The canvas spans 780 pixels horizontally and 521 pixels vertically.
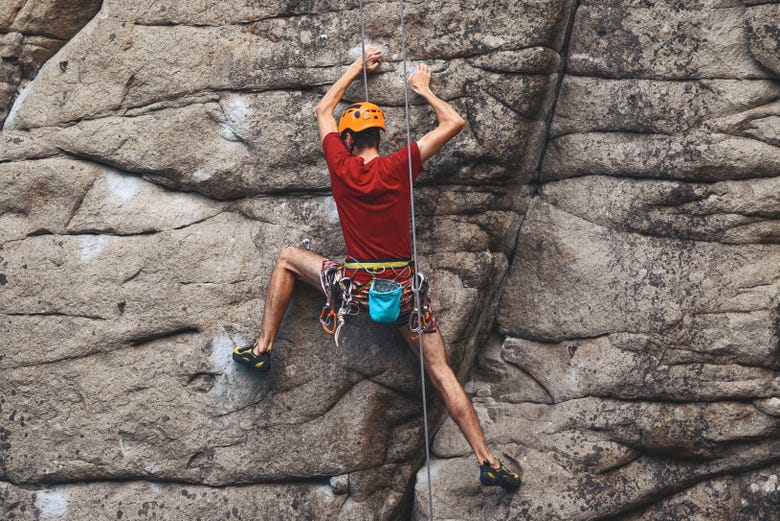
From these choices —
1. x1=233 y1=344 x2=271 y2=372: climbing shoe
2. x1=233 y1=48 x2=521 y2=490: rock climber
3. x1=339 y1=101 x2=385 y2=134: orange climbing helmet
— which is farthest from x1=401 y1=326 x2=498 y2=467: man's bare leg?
x1=339 y1=101 x2=385 y2=134: orange climbing helmet

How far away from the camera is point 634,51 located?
24.3ft

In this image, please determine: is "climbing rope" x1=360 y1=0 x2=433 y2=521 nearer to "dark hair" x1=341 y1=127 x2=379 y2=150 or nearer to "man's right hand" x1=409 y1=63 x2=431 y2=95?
"man's right hand" x1=409 y1=63 x2=431 y2=95

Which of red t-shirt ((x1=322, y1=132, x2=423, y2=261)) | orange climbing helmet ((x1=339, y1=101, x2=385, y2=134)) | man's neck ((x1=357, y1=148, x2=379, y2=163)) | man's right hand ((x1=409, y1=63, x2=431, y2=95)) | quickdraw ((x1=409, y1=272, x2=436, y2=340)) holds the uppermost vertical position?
man's right hand ((x1=409, y1=63, x2=431, y2=95))

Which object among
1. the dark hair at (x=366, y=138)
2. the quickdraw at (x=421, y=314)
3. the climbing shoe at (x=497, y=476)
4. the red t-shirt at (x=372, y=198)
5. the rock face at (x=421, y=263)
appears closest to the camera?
the red t-shirt at (x=372, y=198)

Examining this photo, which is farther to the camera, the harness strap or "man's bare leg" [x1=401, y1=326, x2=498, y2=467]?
"man's bare leg" [x1=401, y1=326, x2=498, y2=467]

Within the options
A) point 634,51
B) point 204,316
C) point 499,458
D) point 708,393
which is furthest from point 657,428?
point 204,316

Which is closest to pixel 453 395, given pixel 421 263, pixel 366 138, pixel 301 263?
pixel 421 263

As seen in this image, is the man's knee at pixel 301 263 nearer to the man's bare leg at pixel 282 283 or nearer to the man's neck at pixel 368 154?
the man's bare leg at pixel 282 283

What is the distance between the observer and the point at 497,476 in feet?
23.6

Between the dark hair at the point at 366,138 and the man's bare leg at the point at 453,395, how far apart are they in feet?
4.02

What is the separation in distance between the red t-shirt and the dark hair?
93 millimetres

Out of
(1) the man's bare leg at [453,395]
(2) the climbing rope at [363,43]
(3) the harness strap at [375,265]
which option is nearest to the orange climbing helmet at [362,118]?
(2) the climbing rope at [363,43]

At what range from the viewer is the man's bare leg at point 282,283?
23.5 ft

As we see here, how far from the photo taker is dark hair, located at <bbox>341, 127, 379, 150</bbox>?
6.96 metres
